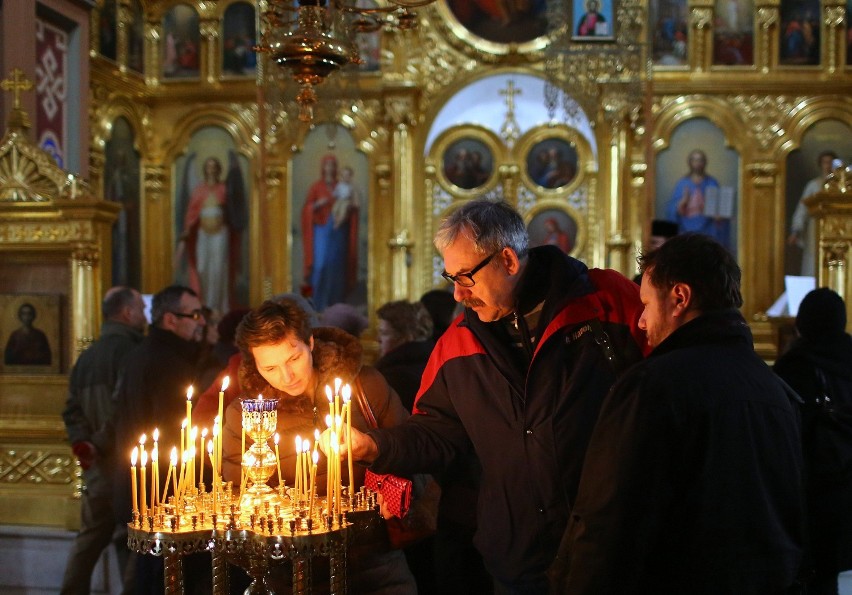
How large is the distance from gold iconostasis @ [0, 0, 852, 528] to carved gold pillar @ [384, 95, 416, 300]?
2 cm

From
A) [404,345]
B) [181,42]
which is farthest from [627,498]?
[181,42]

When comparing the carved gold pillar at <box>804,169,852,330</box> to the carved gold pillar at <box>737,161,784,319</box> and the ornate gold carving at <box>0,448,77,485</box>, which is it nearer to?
the carved gold pillar at <box>737,161,784,319</box>

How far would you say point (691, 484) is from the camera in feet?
6.88

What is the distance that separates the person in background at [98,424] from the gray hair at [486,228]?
9.97 feet

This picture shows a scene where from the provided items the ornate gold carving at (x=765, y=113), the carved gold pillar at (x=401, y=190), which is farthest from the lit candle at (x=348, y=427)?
the ornate gold carving at (x=765, y=113)

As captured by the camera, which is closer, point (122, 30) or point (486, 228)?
point (486, 228)

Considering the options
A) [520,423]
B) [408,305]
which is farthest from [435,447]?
[408,305]

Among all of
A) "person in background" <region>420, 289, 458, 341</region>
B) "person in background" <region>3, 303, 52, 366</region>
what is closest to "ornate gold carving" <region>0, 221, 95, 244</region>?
"person in background" <region>3, 303, 52, 366</region>

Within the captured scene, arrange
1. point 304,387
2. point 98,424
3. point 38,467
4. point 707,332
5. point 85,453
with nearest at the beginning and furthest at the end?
point 707,332 → point 304,387 → point 85,453 → point 98,424 → point 38,467

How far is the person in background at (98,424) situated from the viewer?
5285 mm

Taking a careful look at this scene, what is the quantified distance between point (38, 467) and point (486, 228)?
4432mm

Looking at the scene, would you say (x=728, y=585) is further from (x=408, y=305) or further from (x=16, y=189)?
(x=16, y=189)

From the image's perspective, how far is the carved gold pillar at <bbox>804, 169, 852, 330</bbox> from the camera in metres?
6.81

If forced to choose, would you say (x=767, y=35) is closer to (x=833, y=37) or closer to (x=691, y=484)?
(x=833, y=37)
